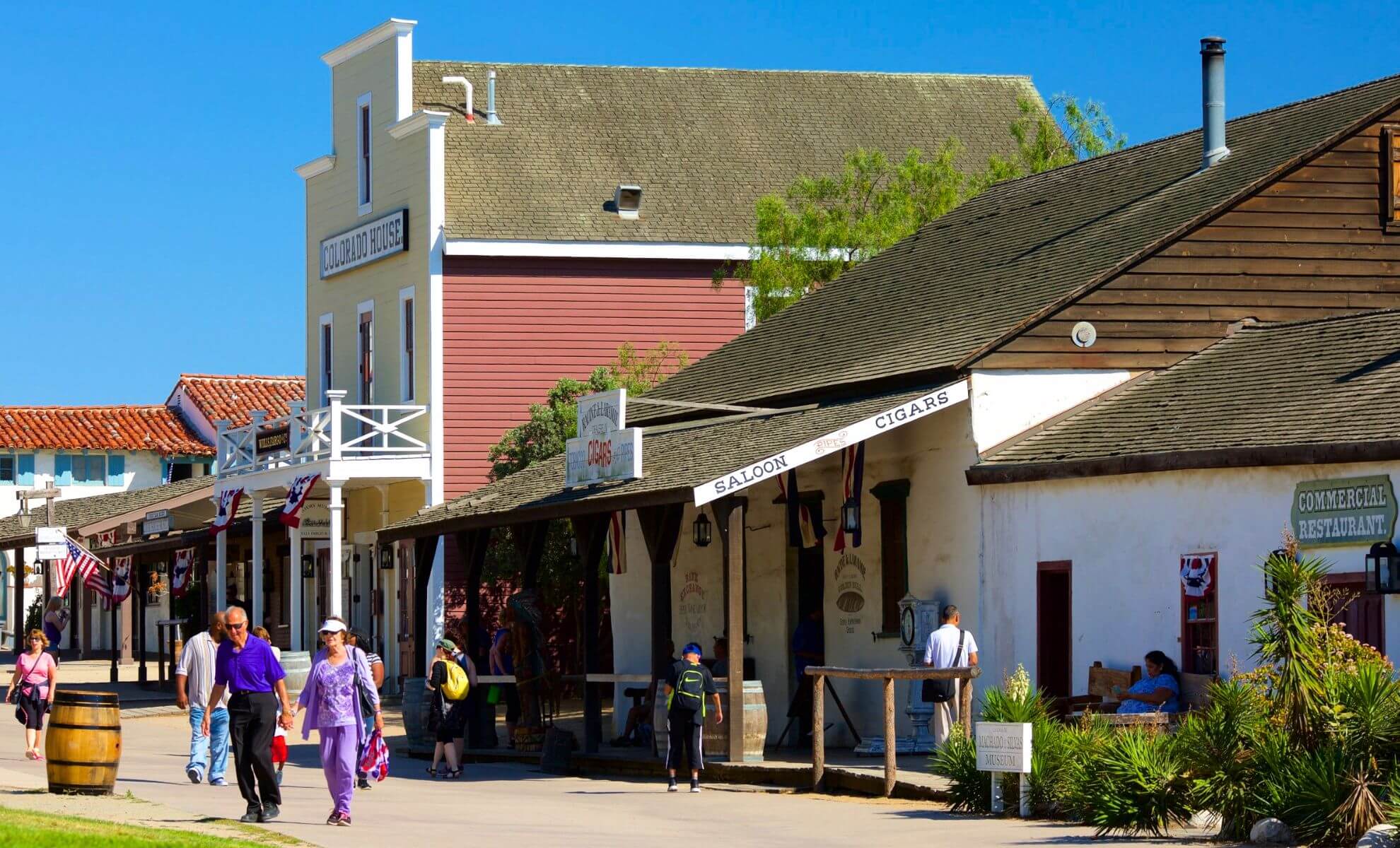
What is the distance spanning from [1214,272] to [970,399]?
9.39 ft

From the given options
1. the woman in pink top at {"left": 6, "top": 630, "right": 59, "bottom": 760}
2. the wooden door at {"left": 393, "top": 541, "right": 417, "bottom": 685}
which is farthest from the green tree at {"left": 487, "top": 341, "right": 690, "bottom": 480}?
the woman in pink top at {"left": 6, "top": 630, "right": 59, "bottom": 760}

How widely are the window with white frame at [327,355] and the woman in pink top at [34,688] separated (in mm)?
15861

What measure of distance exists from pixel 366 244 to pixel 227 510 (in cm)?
494

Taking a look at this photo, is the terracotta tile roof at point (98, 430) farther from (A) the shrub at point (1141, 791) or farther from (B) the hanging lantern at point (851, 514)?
(A) the shrub at point (1141, 791)

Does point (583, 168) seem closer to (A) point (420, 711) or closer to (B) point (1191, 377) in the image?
(A) point (420, 711)

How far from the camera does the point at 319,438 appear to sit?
33406 millimetres

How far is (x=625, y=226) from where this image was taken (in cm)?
3619

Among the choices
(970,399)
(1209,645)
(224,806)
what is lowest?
(224,806)

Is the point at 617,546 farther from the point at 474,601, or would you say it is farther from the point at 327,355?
the point at 327,355

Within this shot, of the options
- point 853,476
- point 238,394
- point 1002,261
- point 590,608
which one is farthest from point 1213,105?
point 238,394

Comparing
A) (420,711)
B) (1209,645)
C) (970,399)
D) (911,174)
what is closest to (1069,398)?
(970,399)

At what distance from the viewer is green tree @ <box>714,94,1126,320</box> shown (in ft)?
110

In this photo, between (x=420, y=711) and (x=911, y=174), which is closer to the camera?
(x=420, y=711)

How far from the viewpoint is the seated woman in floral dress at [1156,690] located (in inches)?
732
